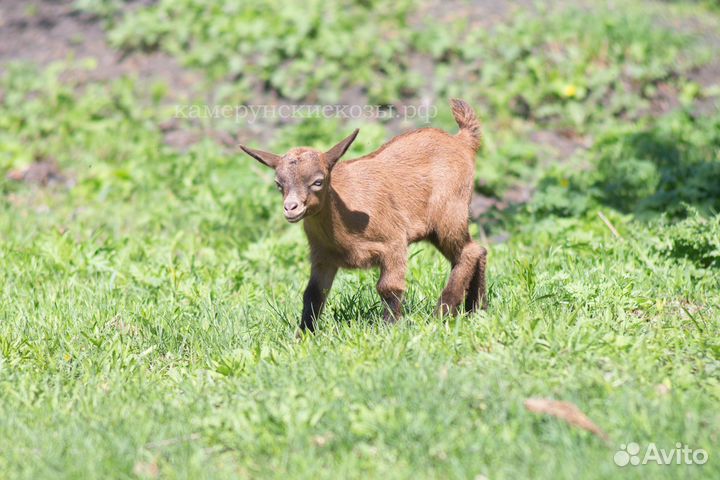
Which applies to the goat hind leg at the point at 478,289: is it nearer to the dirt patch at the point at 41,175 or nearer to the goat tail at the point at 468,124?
the goat tail at the point at 468,124

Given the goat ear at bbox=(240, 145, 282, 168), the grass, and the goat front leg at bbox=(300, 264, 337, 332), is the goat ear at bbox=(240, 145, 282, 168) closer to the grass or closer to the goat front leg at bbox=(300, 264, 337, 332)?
the goat front leg at bbox=(300, 264, 337, 332)

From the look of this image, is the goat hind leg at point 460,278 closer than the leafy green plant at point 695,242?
Yes

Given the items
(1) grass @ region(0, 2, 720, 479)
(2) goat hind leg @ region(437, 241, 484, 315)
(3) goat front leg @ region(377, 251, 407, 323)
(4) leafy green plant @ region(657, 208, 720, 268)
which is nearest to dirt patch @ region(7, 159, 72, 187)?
(1) grass @ region(0, 2, 720, 479)

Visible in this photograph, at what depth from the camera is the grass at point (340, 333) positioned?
4.12 m

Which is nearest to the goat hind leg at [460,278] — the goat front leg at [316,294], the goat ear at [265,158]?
the goat front leg at [316,294]

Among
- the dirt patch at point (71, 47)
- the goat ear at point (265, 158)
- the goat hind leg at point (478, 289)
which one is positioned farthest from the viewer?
the dirt patch at point (71, 47)

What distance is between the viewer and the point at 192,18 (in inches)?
478

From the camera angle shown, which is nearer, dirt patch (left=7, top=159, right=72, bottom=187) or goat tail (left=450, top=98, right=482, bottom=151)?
goat tail (left=450, top=98, right=482, bottom=151)

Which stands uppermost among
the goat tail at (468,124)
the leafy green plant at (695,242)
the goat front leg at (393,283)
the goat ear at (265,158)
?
the goat ear at (265,158)

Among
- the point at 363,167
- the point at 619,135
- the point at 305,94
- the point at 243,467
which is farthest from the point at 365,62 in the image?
the point at 243,467

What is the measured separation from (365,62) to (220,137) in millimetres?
2074

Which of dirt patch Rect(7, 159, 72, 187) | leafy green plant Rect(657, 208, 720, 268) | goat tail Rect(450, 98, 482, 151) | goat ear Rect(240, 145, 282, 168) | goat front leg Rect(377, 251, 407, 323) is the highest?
goat ear Rect(240, 145, 282, 168)

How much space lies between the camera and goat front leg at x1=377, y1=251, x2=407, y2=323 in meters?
5.66

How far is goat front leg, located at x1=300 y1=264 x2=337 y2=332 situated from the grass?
0.43 feet
